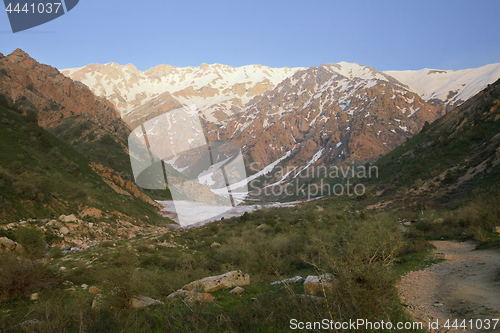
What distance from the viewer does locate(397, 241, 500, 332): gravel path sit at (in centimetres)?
451

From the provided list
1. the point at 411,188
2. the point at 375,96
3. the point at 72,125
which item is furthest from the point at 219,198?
the point at 375,96

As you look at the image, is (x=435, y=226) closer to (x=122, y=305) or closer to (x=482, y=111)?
(x=122, y=305)

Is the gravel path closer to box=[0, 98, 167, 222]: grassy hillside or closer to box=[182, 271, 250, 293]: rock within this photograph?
box=[182, 271, 250, 293]: rock

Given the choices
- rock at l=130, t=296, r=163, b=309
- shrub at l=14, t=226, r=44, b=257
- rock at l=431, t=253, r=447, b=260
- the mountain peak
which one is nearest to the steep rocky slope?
the mountain peak

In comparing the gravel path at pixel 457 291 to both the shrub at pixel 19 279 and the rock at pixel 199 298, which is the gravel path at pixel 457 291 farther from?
the shrub at pixel 19 279

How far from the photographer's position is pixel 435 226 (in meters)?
15.5

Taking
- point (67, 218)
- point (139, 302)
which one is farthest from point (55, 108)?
point (139, 302)

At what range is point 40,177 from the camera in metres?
16.6

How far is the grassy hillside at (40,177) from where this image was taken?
42.3 ft

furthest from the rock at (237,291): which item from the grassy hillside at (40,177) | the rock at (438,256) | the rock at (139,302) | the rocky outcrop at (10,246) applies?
the grassy hillside at (40,177)

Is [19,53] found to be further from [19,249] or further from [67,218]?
[19,249]

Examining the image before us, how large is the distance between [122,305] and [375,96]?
164681 mm

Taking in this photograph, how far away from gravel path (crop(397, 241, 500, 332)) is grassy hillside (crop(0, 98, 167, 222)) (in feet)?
49.7

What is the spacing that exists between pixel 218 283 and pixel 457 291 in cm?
562
